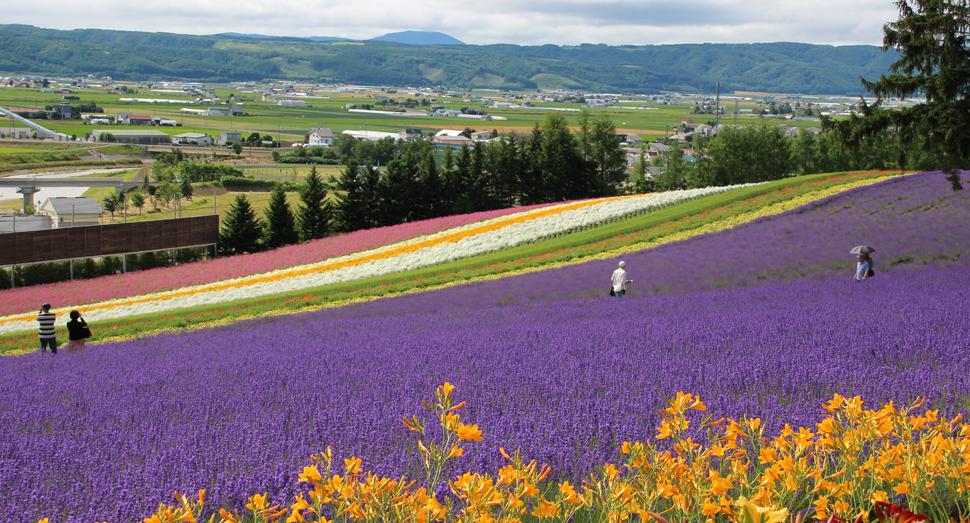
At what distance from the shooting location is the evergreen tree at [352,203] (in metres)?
57.5

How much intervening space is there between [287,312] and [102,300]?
18057 millimetres

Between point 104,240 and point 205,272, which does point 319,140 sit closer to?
point 104,240

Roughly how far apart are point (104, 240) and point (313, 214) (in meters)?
18.8

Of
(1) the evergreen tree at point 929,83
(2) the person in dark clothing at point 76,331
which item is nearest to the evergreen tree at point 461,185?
(1) the evergreen tree at point 929,83

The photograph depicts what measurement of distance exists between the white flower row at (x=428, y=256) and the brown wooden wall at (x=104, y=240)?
34.1 feet

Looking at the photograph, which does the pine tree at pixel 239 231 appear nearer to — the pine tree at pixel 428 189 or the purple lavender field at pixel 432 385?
the pine tree at pixel 428 189

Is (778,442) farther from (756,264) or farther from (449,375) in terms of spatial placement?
(756,264)

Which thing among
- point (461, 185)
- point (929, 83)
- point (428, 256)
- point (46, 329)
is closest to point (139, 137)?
point (461, 185)

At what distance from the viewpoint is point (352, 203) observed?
5794 cm

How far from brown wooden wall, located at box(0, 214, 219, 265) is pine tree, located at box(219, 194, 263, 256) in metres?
3.20

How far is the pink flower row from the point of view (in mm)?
34594

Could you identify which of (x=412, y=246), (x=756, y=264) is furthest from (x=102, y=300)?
(x=756, y=264)

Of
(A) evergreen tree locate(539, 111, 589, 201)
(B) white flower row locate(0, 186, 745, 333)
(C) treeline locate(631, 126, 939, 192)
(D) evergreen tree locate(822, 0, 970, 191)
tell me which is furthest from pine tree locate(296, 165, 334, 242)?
(C) treeline locate(631, 126, 939, 192)

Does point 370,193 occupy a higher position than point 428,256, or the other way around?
point 370,193
